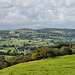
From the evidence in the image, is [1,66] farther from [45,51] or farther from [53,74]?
[53,74]

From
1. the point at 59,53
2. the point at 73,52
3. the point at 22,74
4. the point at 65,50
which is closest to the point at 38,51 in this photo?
the point at 59,53

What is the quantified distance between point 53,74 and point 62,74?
2.13m

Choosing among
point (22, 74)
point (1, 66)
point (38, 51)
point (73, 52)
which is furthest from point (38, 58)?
point (22, 74)

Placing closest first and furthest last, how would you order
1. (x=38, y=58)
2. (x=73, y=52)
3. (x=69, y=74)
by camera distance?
(x=69, y=74)
(x=38, y=58)
(x=73, y=52)

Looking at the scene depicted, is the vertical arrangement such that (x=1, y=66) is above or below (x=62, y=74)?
below

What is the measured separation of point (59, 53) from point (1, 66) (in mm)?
32141

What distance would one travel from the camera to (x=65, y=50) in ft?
253

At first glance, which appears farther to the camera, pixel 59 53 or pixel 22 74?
pixel 59 53

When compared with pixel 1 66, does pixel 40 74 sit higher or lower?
higher

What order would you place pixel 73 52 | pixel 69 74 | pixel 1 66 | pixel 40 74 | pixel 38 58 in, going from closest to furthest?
1. pixel 69 74
2. pixel 40 74
3. pixel 1 66
4. pixel 38 58
5. pixel 73 52

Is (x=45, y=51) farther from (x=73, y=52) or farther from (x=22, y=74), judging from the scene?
(x=22, y=74)

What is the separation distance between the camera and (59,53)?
73.7 m

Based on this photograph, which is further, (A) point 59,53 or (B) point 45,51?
(A) point 59,53

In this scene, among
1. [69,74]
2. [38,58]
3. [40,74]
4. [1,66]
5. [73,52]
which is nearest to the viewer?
[69,74]
